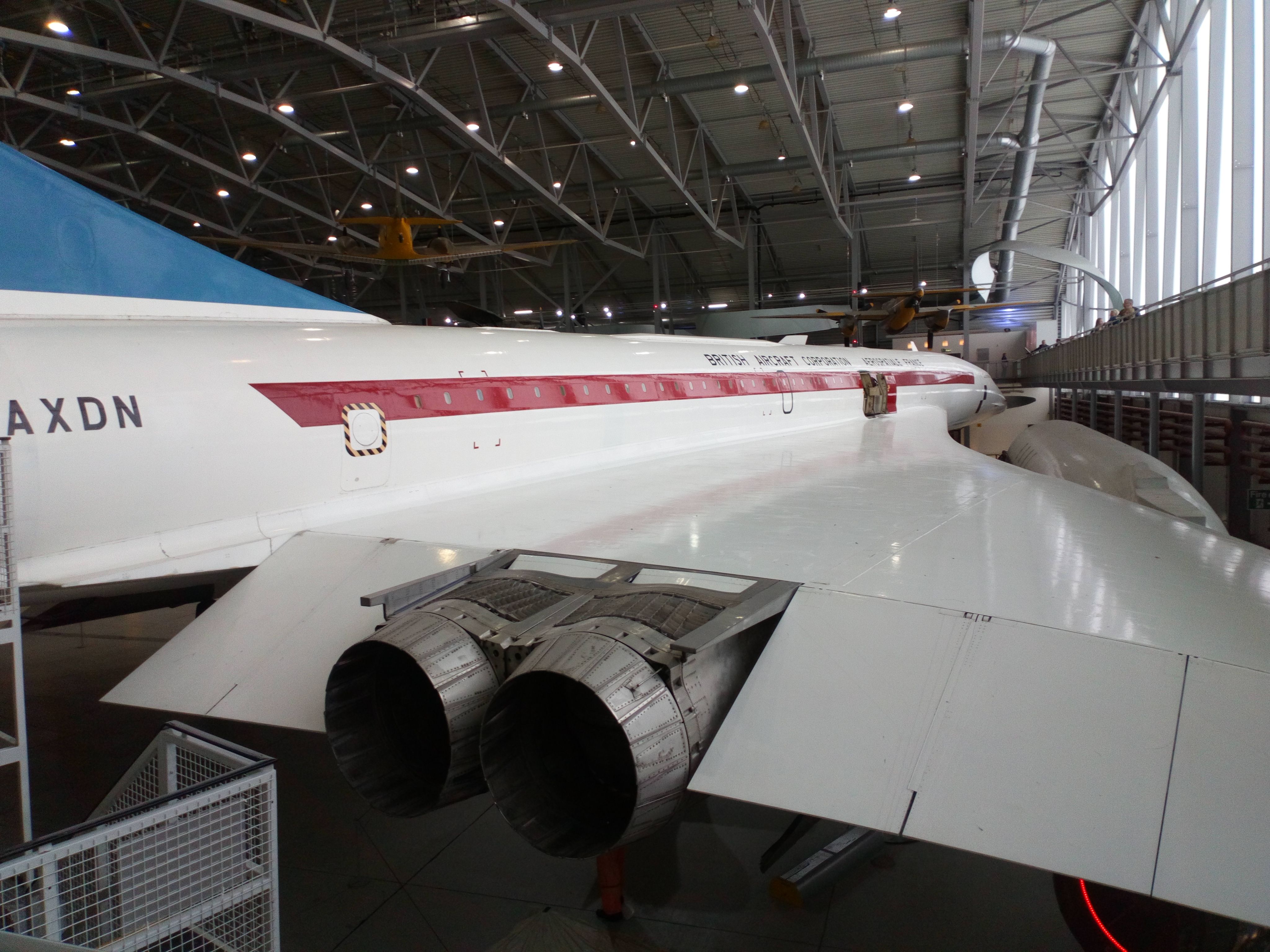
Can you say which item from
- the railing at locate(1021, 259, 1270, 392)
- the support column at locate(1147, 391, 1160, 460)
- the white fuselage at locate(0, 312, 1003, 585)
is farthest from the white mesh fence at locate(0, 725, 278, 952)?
the support column at locate(1147, 391, 1160, 460)

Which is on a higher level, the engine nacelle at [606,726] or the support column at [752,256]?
the support column at [752,256]

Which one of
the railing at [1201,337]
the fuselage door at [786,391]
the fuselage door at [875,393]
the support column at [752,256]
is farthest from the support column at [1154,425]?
the support column at [752,256]

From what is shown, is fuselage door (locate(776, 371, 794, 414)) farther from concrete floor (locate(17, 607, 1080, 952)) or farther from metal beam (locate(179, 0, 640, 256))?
metal beam (locate(179, 0, 640, 256))

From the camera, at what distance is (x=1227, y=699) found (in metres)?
1.98

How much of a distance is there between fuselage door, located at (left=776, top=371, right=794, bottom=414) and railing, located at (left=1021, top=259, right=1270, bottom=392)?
4231 millimetres

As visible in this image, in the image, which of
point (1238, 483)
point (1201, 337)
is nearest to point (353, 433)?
point (1201, 337)

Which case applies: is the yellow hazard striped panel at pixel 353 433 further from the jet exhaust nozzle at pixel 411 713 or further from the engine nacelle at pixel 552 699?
the jet exhaust nozzle at pixel 411 713

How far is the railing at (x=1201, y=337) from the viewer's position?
21.7 feet

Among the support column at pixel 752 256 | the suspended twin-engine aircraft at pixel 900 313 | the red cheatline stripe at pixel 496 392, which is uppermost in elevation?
the support column at pixel 752 256

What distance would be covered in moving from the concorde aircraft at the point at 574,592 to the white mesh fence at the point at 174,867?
0.28m

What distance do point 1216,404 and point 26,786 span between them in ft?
44.5

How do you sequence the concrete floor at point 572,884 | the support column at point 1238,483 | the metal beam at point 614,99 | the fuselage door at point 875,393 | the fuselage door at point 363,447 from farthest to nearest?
the fuselage door at point 875,393, the metal beam at point 614,99, the support column at point 1238,483, the fuselage door at point 363,447, the concrete floor at point 572,884

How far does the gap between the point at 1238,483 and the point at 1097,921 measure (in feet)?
26.5

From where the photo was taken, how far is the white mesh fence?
6.32 ft
